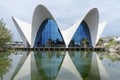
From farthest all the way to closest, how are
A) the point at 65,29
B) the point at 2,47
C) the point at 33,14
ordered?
the point at 65,29
the point at 33,14
the point at 2,47

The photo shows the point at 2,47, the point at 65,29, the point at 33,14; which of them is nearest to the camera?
the point at 2,47

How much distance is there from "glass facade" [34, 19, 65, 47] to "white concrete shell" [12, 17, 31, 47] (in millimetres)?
2465

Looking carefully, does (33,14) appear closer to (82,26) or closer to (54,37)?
(54,37)

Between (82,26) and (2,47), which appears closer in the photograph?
(2,47)

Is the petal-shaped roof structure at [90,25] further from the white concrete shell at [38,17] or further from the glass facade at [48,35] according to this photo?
the white concrete shell at [38,17]

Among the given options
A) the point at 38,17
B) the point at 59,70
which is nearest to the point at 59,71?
the point at 59,70

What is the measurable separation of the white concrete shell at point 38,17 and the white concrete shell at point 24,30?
87cm

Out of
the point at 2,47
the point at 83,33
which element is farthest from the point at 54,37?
the point at 2,47

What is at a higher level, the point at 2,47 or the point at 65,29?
the point at 65,29

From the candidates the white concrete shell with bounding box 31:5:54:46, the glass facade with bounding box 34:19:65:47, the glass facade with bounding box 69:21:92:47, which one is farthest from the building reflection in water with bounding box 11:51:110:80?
the glass facade with bounding box 69:21:92:47

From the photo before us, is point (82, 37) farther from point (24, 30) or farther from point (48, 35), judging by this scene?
point (24, 30)

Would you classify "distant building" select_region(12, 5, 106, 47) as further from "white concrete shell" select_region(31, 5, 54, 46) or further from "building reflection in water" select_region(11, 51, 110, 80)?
"building reflection in water" select_region(11, 51, 110, 80)

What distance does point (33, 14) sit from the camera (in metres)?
48.8

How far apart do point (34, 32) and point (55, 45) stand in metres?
4.76
